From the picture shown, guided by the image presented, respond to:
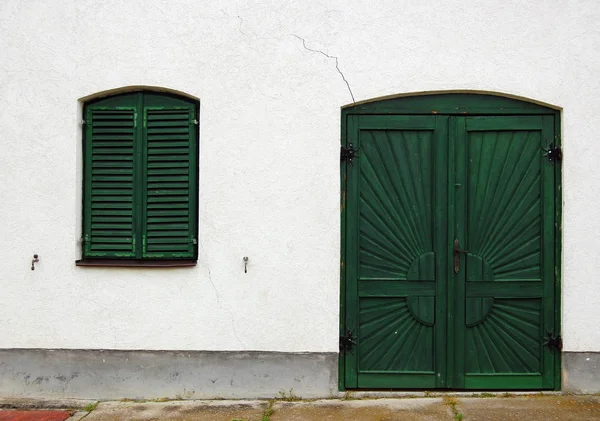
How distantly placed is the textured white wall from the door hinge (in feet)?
0.25

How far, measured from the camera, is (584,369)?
16.3 ft

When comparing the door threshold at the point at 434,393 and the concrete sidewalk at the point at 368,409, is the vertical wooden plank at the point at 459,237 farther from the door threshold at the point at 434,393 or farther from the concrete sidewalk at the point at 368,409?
the concrete sidewalk at the point at 368,409

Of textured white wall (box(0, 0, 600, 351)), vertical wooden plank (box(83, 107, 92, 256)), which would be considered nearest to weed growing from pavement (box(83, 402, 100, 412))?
textured white wall (box(0, 0, 600, 351))

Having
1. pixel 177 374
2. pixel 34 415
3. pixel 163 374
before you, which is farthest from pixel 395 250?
pixel 34 415

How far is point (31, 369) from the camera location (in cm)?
511

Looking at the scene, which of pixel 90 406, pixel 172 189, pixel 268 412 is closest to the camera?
pixel 268 412

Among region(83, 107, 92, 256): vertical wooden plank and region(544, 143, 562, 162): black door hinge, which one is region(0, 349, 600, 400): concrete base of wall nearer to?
region(83, 107, 92, 256): vertical wooden plank

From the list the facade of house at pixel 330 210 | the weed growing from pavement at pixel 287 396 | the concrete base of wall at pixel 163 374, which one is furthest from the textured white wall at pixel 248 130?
the weed growing from pavement at pixel 287 396

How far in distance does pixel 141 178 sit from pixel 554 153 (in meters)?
3.44

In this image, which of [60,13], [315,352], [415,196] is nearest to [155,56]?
[60,13]

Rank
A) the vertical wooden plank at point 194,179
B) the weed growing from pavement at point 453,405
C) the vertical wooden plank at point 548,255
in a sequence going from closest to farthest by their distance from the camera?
the weed growing from pavement at point 453,405 < the vertical wooden plank at point 548,255 < the vertical wooden plank at point 194,179

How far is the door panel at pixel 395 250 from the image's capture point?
5055 millimetres

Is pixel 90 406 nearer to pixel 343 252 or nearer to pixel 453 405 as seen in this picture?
pixel 343 252

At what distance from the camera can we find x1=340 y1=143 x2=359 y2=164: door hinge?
5.07 m
